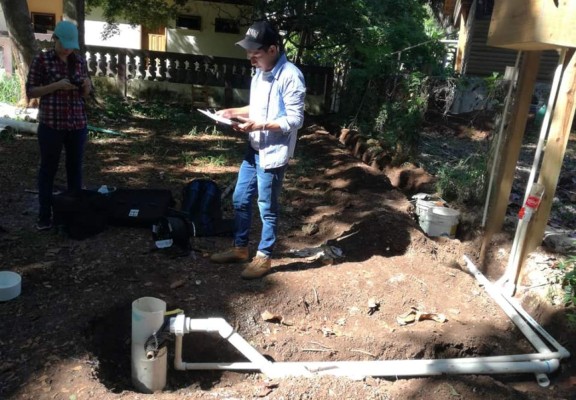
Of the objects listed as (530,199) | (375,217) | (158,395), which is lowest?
(158,395)

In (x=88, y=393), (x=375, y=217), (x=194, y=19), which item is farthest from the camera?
(x=194, y=19)

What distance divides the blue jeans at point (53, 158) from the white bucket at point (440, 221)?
11.8ft

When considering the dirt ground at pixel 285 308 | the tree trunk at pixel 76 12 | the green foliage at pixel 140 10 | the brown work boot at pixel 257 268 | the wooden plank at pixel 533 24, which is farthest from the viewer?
the green foliage at pixel 140 10

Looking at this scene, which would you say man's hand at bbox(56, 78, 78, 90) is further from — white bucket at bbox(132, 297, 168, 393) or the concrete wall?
the concrete wall

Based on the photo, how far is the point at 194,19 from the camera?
50.1 feet

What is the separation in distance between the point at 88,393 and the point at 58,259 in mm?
1758

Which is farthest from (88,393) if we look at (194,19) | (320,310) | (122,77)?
(194,19)

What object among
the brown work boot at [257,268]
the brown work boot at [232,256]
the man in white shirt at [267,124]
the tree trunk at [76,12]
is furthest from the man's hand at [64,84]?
the tree trunk at [76,12]

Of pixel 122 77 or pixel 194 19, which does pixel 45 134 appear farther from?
pixel 194 19

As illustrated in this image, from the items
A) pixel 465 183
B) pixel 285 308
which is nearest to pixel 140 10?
pixel 465 183

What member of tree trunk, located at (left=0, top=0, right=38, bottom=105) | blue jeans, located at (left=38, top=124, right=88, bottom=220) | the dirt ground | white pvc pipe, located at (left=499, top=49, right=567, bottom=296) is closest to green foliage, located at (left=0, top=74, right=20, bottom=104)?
tree trunk, located at (left=0, top=0, right=38, bottom=105)

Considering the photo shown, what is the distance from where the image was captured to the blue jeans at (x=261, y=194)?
3.71m

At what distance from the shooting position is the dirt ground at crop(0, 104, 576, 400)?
2.85 m

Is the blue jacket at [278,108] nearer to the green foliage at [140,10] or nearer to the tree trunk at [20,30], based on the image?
the tree trunk at [20,30]
